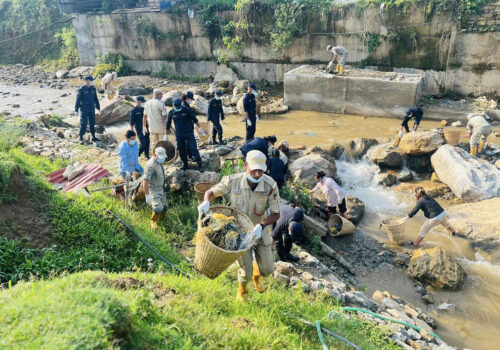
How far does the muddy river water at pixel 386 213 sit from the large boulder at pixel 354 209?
186mm

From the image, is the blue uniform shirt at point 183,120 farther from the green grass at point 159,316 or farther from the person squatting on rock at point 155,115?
the green grass at point 159,316

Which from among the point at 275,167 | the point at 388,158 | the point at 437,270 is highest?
the point at 275,167

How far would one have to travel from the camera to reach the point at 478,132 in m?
9.90

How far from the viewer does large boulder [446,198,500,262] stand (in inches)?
282

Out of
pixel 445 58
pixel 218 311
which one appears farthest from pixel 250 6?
pixel 218 311

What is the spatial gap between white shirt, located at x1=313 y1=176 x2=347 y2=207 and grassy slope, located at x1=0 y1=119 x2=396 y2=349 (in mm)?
2679

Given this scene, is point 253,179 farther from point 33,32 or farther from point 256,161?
point 33,32

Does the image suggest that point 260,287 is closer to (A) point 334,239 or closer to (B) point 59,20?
(A) point 334,239

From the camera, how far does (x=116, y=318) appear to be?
2.78 metres

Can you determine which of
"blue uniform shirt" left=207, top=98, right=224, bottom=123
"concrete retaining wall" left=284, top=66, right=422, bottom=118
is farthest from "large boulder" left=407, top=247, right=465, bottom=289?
"concrete retaining wall" left=284, top=66, right=422, bottom=118

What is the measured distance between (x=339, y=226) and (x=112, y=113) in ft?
30.9

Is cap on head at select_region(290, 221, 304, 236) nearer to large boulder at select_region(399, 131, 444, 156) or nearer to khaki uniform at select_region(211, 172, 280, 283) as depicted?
khaki uniform at select_region(211, 172, 280, 283)

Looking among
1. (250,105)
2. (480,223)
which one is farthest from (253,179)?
(250,105)

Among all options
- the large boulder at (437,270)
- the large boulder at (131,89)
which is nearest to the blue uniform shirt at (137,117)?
the large boulder at (437,270)
